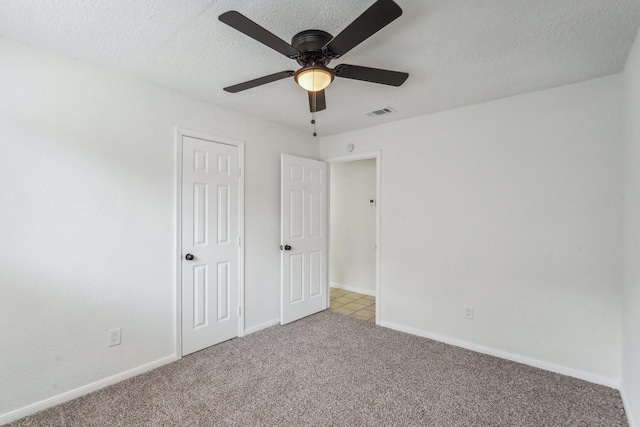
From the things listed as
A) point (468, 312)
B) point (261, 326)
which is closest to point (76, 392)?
point (261, 326)

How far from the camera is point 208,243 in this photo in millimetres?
2906

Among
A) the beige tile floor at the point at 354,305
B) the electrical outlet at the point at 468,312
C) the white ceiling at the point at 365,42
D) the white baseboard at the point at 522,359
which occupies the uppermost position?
the white ceiling at the point at 365,42

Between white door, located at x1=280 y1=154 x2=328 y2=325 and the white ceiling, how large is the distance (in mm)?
1230

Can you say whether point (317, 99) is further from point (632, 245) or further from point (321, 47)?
point (632, 245)

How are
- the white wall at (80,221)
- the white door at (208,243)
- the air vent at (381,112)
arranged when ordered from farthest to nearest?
1. the air vent at (381,112)
2. the white door at (208,243)
3. the white wall at (80,221)

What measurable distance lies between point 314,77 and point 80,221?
1.96 meters

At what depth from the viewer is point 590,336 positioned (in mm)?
2363

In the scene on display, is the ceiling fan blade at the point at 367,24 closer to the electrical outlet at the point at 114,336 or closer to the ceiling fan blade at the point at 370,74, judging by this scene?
the ceiling fan blade at the point at 370,74

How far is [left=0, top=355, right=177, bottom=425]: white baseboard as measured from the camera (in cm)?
188

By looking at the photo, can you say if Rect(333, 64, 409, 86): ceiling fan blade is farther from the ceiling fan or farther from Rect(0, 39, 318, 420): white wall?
Rect(0, 39, 318, 420): white wall

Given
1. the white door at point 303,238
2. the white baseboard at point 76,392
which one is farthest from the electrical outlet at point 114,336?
the white door at point 303,238

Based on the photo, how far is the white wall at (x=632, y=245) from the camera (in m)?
1.77

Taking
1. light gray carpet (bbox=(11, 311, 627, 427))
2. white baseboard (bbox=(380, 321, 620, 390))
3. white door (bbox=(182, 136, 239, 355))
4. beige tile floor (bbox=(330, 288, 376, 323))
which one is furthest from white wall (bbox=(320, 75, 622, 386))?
white door (bbox=(182, 136, 239, 355))

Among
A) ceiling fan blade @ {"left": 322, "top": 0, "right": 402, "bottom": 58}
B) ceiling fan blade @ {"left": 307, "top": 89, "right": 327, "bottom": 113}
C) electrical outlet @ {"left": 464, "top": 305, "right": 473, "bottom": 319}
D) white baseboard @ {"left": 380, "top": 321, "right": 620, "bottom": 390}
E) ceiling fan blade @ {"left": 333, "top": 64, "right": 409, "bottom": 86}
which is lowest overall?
white baseboard @ {"left": 380, "top": 321, "right": 620, "bottom": 390}
